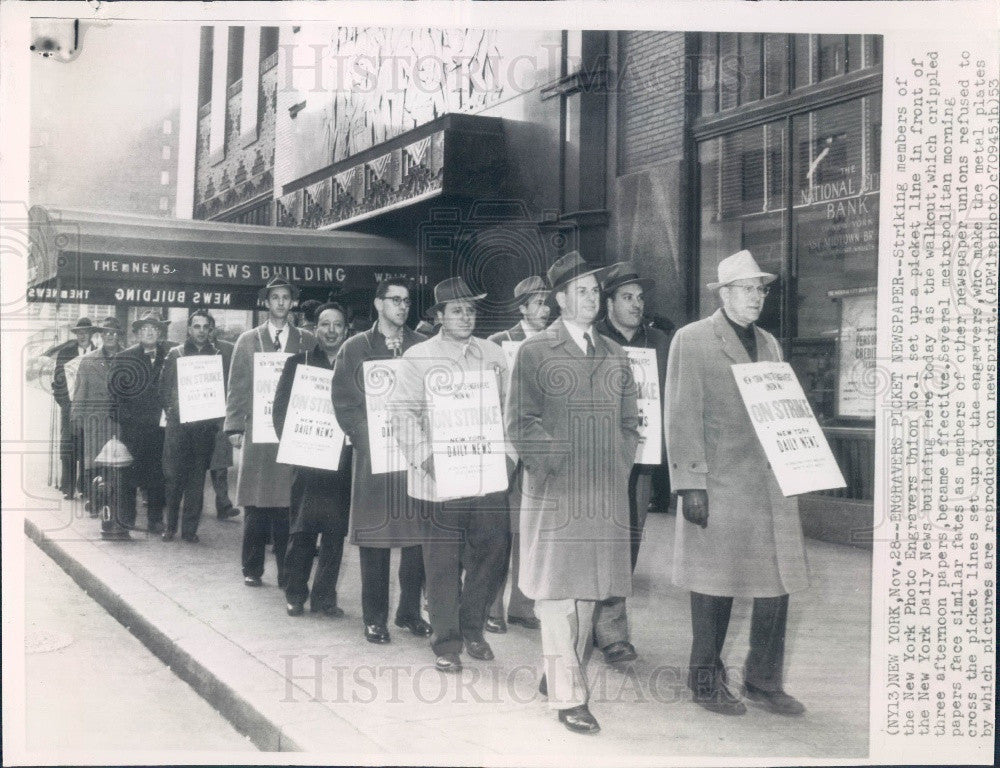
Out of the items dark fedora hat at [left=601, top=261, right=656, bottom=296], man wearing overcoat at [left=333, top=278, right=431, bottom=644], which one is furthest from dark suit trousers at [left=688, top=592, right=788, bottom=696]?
dark fedora hat at [left=601, top=261, right=656, bottom=296]

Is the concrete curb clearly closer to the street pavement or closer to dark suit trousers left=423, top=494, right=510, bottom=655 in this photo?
the street pavement

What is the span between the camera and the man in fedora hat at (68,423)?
5078 mm

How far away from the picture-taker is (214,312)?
262 inches

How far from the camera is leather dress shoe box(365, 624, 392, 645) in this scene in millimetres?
5324

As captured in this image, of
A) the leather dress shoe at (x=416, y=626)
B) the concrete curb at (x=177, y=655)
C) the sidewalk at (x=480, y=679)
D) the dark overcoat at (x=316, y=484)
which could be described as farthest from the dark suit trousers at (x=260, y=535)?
the leather dress shoe at (x=416, y=626)

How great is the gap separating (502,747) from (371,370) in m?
2.02

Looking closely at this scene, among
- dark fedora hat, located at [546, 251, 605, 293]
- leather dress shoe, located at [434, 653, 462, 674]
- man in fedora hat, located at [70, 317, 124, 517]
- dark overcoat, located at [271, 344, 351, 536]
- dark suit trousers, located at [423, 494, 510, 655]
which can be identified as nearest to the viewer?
dark fedora hat, located at [546, 251, 605, 293]

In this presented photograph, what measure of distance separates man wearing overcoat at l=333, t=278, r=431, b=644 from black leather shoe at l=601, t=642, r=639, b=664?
3.38ft

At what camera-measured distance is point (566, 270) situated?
480cm

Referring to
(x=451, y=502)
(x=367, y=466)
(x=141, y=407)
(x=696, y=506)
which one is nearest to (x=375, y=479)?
(x=367, y=466)

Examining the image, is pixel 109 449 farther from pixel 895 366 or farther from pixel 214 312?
pixel 895 366

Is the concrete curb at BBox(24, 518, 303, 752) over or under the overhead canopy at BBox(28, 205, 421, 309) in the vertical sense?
under

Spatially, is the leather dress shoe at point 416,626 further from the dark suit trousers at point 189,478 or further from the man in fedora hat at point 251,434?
the dark suit trousers at point 189,478

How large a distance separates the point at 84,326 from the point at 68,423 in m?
0.54
